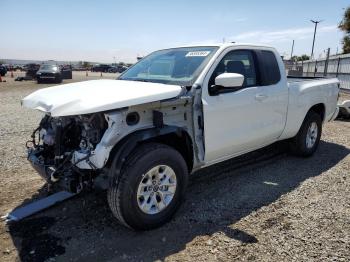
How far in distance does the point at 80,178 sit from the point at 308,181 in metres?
3.32

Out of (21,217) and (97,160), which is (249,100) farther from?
(21,217)

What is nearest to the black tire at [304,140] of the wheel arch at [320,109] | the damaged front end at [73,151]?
the wheel arch at [320,109]

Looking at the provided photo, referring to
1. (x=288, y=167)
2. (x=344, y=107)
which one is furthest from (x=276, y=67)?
(x=344, y=107)

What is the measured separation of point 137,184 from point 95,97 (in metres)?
0.92

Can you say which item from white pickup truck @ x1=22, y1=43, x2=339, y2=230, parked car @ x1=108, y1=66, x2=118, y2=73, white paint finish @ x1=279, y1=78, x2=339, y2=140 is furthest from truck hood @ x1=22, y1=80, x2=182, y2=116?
parked car @ x1=108, y1=66, x2=118, y2=73

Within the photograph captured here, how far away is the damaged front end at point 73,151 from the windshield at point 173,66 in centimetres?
116

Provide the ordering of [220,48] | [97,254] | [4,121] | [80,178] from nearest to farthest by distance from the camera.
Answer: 1. [97,254]
2. [80,178]
3. [220,48]
4. [4,121]

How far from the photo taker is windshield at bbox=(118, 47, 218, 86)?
4289mm

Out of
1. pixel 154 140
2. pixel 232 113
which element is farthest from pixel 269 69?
pixel 154 140

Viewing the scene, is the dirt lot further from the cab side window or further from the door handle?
the cab side window

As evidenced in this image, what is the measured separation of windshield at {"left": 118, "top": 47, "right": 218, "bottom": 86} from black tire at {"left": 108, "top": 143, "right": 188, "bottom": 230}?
91 centimetres

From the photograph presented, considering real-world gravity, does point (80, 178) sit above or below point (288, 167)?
above

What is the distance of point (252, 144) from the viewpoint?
504 centimetres

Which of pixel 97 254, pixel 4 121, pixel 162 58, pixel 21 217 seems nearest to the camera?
pixel 97 254
